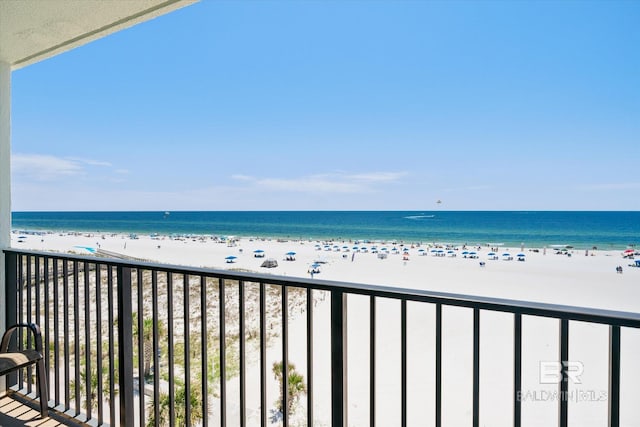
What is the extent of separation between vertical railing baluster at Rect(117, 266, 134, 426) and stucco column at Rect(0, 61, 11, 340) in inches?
52.7

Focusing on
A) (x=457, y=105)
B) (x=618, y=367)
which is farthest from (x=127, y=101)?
(x=618, y=367)

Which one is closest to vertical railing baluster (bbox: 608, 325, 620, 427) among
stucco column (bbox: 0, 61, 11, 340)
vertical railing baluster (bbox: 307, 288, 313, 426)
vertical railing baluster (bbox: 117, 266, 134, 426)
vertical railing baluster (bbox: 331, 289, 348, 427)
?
vertical railing baluster (bbox: 331, 289, 348, 427)

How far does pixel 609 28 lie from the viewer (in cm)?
1953

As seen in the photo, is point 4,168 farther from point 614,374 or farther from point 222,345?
point 614,374

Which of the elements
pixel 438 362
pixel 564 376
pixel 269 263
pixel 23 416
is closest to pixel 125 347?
pixel 23 416

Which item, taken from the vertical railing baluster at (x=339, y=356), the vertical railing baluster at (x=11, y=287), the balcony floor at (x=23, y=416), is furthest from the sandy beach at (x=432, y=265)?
the vertical railing baluster at (x=339, y=356)

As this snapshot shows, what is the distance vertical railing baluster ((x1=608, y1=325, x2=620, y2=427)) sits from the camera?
2.84 feet

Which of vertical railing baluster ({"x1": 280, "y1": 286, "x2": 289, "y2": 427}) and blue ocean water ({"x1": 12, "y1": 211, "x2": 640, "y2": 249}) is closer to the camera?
vertical railing baluster ({"x1": 280, "y1": 286, "x2": 289, "y2": 427})

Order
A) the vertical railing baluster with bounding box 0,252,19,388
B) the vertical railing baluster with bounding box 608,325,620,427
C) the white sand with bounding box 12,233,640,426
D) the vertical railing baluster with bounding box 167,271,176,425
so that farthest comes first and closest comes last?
the white sand with bounding box 12,233,640,426, the vertical railing baluster with bounding box 0,252,19,388, the vertical railing baluster with bounding box 167,271,176,425, the vertical railing baluster with bounding box 608,325,620,427

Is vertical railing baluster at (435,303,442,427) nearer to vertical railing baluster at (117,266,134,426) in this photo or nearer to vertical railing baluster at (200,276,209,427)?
vertical railing baluster at (200,276,209,427)

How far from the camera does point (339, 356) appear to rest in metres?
1.28

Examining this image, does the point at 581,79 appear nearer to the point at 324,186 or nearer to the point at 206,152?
the point at 324,186

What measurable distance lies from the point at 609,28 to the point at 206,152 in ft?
90.0

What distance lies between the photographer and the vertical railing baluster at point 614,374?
864 millimetres
